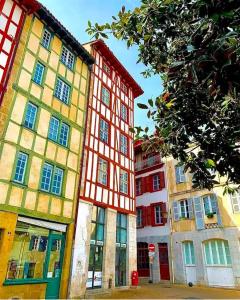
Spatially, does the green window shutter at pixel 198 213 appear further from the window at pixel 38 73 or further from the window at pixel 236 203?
the window at pixel 38 73

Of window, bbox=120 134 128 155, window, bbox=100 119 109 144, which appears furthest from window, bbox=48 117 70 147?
window, bbox=120 134 128 155

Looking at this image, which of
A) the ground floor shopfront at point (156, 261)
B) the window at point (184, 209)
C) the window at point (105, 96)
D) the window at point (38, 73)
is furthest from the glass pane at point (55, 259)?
the window at point (184, 209)

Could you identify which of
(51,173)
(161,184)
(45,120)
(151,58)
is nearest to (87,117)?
(45,120)

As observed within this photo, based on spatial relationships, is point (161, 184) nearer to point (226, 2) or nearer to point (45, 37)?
point (45, 37)

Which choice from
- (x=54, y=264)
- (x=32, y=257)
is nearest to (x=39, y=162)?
(x=32, y=257)

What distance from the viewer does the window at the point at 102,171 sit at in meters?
14.3

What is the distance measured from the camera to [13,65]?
11070 millimetres

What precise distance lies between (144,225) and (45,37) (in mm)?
14706

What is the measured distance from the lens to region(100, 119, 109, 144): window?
50.7 feet

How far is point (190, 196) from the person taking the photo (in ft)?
57.6

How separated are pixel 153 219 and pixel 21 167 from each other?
470 inches

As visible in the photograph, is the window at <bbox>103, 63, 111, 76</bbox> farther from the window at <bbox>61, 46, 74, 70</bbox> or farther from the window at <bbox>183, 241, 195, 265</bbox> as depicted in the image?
the window at <bbox>183, 241, 195, 265</bbox>

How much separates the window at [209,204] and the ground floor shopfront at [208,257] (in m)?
1.15

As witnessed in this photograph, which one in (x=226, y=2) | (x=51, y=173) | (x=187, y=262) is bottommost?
(x=187, y=262)
